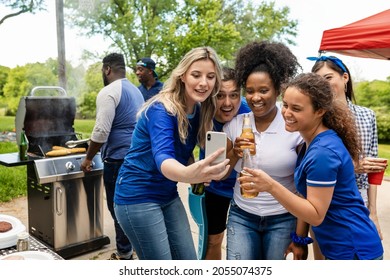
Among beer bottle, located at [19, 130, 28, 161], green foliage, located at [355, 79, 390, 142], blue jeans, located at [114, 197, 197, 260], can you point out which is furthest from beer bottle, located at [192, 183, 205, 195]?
green foliage, located at [355, 79, 390, 142]

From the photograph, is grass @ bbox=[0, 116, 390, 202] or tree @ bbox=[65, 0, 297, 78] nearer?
grass @ bbox=[0, 116, 390, 202]

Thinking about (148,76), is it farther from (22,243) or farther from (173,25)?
(22,243)

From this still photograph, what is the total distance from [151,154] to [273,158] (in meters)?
0.41

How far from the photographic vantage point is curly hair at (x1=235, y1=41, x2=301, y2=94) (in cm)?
122

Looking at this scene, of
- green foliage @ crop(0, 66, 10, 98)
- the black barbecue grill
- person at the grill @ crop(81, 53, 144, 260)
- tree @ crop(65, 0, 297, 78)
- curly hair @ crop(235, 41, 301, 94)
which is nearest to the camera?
curly hair @ crop(235, 41, 301, 94)

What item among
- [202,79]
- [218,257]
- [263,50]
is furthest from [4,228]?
[263,50]

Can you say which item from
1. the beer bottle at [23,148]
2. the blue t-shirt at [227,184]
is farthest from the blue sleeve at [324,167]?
the beer bottle at [23,148]

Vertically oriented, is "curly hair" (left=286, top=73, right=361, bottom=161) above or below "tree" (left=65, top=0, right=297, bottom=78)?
below

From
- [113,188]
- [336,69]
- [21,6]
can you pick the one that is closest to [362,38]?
[336,69]

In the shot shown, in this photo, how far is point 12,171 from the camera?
4.01m

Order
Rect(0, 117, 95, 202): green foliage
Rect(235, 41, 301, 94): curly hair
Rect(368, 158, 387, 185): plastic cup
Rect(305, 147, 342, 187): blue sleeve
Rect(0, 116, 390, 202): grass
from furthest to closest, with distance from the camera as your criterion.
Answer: Rect(0, 117, 95, 202): green foliage
Rect(0, 116, 390, 202): grass
Rect(368, 158, 387, 185): plastic cup
Rect(235, 41, 301, 94): curly hair
Rect(305, 147, 342, 187): blue sleeve

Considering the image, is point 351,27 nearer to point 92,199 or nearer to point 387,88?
point 92,199

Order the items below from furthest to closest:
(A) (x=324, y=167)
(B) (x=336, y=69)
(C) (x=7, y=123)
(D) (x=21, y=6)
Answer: (C) (x=7, y=123) → (D) (x=21, y=6) → (B) (x=336, y=69) → (A) (x=324, y=167)

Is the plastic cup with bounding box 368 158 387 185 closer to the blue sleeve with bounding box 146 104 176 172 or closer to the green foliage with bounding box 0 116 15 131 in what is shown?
the blue sleeve with bounding box 146 104 176 172
